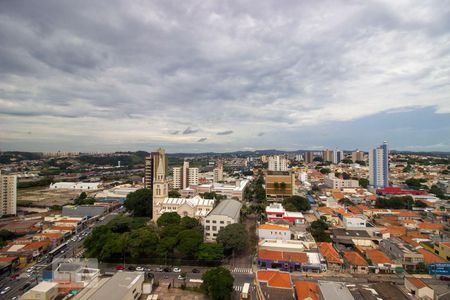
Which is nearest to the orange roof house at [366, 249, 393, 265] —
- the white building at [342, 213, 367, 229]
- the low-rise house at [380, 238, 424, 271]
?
the low-rise house at [380, 238, 424, 271]

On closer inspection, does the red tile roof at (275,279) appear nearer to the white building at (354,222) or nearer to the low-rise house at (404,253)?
the low-rise house at (404,253)

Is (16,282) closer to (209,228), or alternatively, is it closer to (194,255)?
(194,255)

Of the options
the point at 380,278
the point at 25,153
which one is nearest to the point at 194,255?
the point at 380,278

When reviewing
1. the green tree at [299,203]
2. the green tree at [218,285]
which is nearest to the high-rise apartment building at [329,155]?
the green tree at [299,203]

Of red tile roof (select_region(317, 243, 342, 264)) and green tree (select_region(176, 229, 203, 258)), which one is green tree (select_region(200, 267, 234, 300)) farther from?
red tile roof (select_region(317, 243, 342, 264))

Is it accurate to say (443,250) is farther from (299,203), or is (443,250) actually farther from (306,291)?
(299,203)
